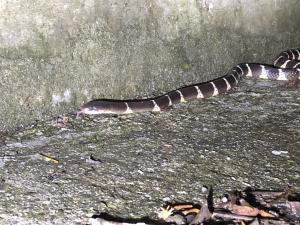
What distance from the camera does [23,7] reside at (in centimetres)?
526

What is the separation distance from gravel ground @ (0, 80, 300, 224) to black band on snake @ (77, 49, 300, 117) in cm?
12

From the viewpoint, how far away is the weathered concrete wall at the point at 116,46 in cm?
537

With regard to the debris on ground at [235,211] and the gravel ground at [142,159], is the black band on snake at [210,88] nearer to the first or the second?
the gravel ground at [142,159]

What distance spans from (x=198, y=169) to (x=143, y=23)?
2.55 metres

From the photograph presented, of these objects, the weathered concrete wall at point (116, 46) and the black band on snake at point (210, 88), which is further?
the black band on snake at point (210, 88)

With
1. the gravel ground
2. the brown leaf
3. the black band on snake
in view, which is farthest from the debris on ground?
the black band on snake

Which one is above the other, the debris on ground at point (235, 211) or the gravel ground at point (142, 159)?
the gravel ground at point (142, 159)

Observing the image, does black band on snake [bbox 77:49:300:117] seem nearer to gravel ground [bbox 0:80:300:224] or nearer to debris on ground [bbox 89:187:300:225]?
gravel ground [bbox 0:80:300:224]

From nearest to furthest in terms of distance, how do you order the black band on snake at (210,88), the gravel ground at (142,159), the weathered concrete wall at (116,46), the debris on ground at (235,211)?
the debris on ground at (235,211) < the gravel ground at (142,159) < the weathered concrete wall at (116,46) < the black band on snake at (210,88)

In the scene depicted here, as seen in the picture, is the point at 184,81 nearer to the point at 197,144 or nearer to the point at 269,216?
the point at 197,144

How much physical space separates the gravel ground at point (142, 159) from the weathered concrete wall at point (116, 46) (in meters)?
0.43

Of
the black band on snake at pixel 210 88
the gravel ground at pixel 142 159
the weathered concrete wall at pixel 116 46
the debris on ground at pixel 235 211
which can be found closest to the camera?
the debris on ground at pixel 235 211

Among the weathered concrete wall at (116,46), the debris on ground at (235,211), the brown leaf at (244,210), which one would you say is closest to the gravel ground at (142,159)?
the debris on ground at (235,211)

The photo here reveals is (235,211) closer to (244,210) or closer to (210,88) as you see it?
(244,210)
